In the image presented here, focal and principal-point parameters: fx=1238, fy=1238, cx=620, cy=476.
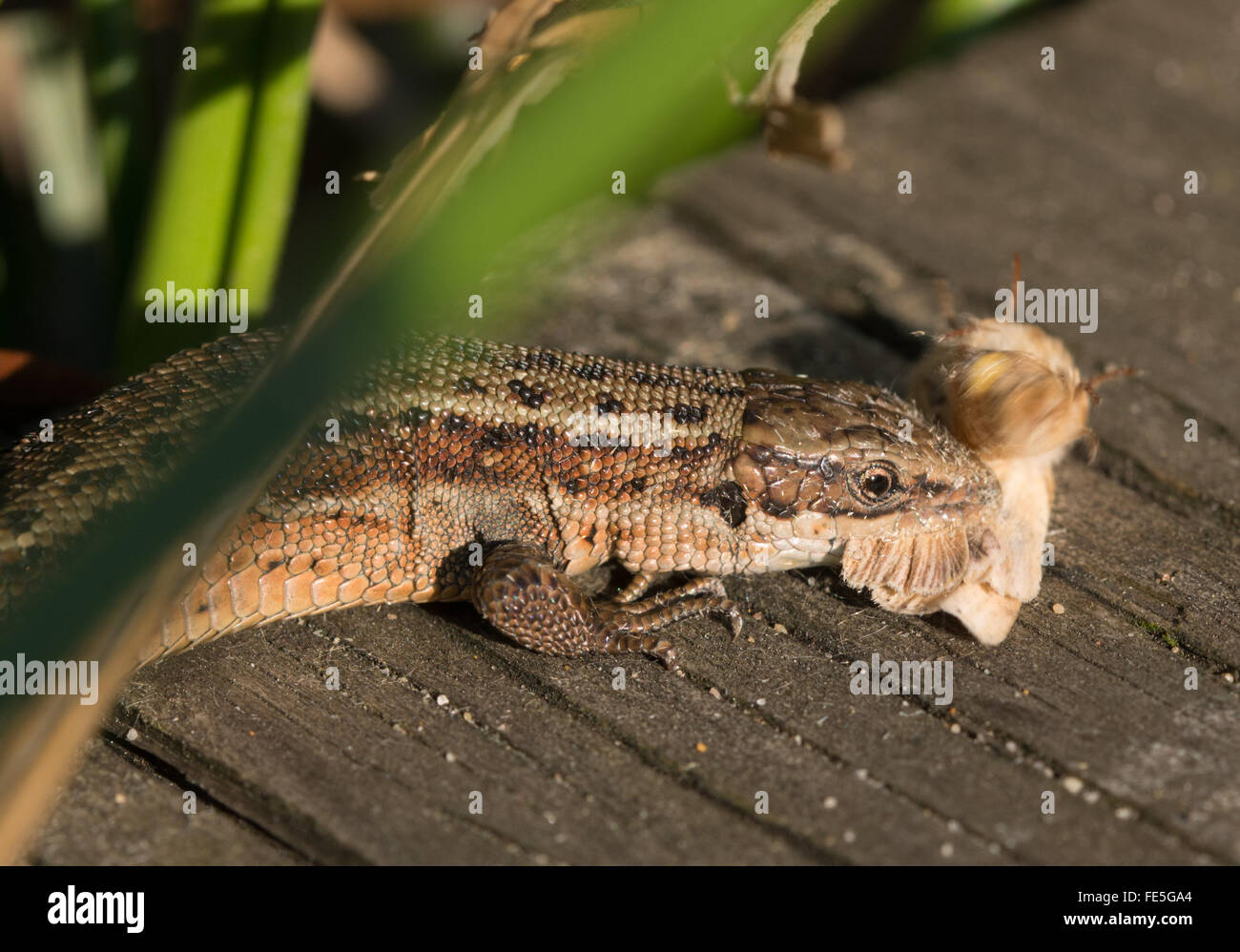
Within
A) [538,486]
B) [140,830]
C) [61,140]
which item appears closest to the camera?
[140,830]

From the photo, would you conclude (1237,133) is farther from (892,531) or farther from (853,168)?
(892,531)

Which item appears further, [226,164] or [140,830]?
[226,164]

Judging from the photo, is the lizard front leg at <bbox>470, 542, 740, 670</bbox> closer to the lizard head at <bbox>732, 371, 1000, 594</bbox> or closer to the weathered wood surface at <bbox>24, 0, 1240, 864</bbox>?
the weathered wood surface at <bbox>24, 0, 1240, 864</bbox>

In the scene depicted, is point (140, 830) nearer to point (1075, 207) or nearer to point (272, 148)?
point (272, 148)

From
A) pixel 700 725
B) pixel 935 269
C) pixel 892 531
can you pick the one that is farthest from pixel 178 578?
pixel 935 269

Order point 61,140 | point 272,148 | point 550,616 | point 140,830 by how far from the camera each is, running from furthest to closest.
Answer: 1. point 61,140
2. point 272,148
3. point 550,616
4. point 140,830

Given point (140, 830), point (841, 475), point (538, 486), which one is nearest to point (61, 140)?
point (538, 486)

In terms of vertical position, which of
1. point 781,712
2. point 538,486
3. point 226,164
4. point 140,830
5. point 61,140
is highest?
point 61,140
